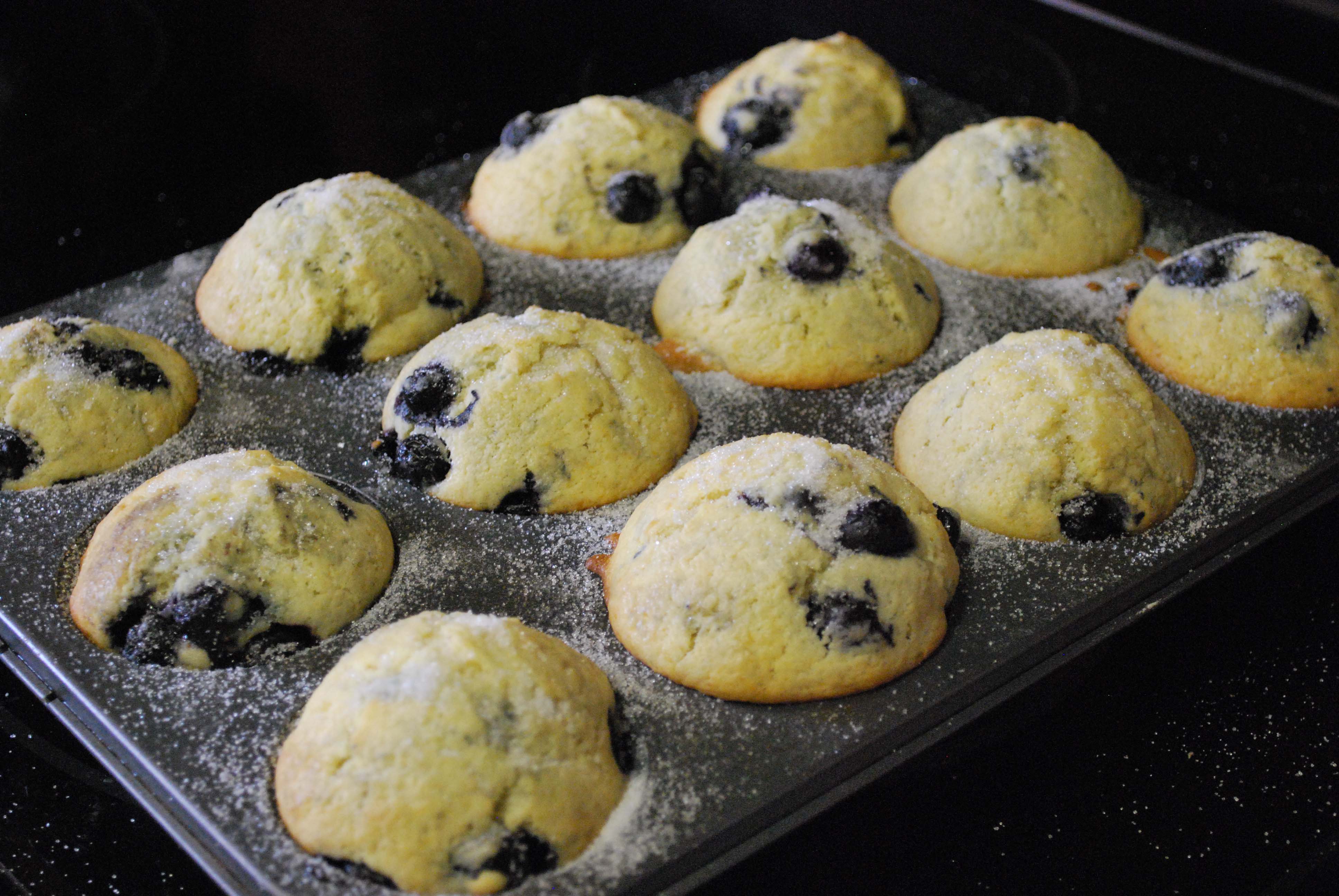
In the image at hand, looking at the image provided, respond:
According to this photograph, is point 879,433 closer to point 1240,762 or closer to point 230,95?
point 1240,762

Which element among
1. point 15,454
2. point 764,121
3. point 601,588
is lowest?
point 601,588

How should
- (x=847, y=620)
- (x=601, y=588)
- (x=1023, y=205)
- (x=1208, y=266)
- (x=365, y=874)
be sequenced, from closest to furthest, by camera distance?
1. (x=365, y=874)
2. (x=847, y=620)
3. (x=601, y=588)
4. (x=1208, y=266)
5. (x=1023, y=205)

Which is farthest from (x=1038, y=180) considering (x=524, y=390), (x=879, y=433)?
(x=524, y=390)

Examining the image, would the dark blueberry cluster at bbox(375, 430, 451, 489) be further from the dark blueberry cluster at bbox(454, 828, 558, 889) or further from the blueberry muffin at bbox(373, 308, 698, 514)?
the dark blueberry cluster at bbox(454, 828, 558, 889)

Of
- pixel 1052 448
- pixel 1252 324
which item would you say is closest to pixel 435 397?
pixel 1052 448

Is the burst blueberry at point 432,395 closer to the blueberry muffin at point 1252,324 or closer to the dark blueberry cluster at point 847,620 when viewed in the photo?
the dark blueberry cluster at point 847,620

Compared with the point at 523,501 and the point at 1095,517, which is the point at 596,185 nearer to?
Result: the point at 523,501

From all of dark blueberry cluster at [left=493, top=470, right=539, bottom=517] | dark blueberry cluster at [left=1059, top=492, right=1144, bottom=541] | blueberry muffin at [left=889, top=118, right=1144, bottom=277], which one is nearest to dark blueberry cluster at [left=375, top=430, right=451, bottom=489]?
dark blueberry cluster at [left=493, top=470, right=539, bottom=517]
